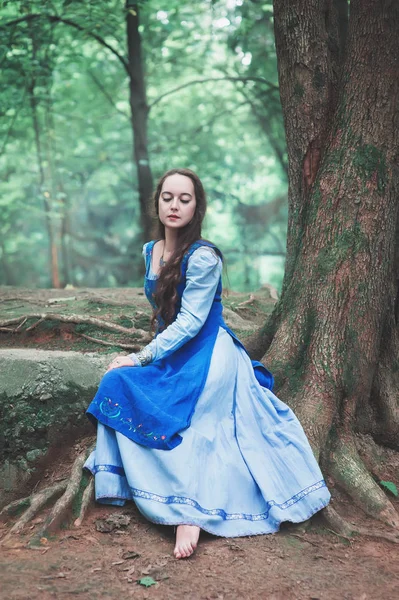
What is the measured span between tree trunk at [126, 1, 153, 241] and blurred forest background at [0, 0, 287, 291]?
17 mm

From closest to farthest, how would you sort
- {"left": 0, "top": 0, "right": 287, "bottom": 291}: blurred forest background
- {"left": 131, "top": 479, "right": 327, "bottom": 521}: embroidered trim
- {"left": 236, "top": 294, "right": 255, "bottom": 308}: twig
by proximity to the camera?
{"left": 131, "top": 479, "right": 327, "bottom": 521}: embroidered trim, {"left": 236, "top": 294, "right": 255, "bottom": 308}: twig, {"left": 0, "top": 0, "right": 287, "bottom": 291}: blurred forest background

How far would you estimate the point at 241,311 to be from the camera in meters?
5.94

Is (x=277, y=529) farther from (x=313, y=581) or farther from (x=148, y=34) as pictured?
(x=148, y=34)

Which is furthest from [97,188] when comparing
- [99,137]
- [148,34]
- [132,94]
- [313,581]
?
[313,581]

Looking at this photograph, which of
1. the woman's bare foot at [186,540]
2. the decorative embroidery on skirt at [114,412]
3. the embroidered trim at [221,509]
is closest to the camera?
the woman's bare foot at [186,540]

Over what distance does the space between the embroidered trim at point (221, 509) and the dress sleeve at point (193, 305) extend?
0.75 metres

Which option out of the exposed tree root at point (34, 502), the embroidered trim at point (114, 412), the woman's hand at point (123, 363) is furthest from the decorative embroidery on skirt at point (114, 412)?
the exposed tree root at point (34, 502)

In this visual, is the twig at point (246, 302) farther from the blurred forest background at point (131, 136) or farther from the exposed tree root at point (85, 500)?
the blurred forest background at point (131, 136)

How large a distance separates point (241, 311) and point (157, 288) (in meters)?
2.64

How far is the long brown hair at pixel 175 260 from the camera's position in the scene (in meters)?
3.33

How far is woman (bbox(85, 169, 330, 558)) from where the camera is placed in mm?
2973

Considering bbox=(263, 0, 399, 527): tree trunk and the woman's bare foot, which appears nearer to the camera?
the woman's bare foot

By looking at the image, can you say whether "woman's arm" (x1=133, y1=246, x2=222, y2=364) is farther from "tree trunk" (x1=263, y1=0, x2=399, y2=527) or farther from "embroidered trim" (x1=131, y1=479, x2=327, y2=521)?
"tree trunk" (x1=263, y1=0, x2=399, y2=527)

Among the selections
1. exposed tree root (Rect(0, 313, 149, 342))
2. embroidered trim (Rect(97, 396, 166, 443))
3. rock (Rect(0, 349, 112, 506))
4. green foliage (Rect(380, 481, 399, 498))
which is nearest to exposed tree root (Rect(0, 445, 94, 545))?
rock (Rect(0, 349, 112, 506))
